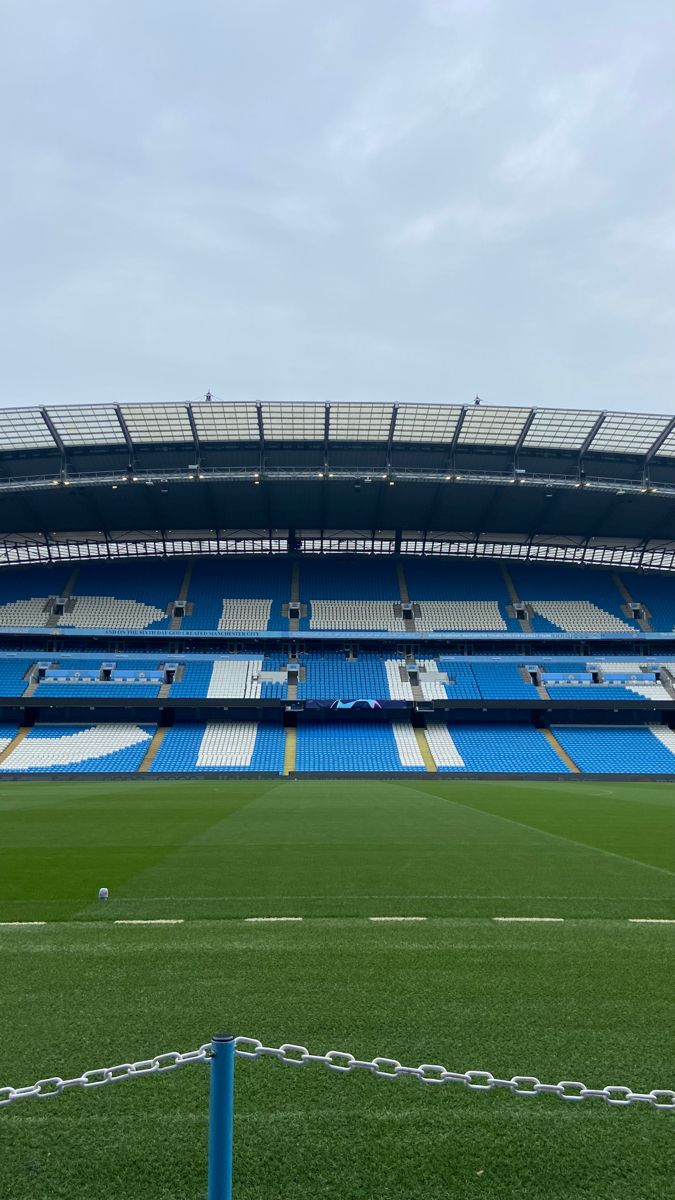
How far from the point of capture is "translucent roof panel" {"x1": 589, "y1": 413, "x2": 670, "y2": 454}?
3725 centimetres

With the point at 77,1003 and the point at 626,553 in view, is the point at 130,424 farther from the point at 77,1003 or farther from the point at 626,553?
the point at 626,553

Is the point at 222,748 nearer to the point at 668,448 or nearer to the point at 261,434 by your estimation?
the point at 261,434

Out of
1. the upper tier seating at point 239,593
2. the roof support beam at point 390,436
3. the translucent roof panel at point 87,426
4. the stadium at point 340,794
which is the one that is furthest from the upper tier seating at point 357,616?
the translucent roof panel at point 87,426

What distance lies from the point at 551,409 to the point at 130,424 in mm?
24820

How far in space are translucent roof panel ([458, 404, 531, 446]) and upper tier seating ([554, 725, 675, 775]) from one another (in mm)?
20627

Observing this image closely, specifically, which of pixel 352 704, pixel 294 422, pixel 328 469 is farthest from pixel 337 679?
pixel 294 422

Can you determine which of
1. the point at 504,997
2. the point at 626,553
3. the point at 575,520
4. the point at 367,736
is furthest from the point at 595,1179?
the point at 626,553

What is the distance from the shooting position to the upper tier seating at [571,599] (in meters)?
49.6

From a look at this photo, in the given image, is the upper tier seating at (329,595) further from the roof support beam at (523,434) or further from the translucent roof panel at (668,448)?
the roof support beam at (523,434)

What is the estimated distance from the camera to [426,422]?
38469 mm

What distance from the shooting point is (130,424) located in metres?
37.9

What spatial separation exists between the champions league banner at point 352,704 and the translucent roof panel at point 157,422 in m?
19.6

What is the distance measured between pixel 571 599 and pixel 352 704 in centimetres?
2134

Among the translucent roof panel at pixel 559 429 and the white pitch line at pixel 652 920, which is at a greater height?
the translucent roof panel at pixel 559 429
